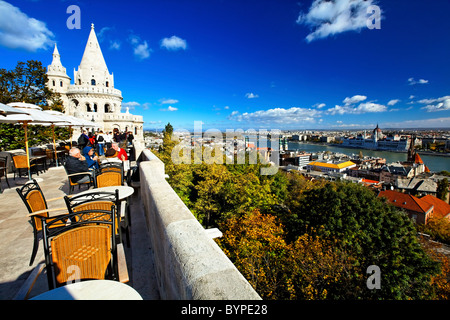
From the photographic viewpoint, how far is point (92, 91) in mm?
27141

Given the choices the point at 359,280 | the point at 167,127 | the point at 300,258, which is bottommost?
the point at 359,280

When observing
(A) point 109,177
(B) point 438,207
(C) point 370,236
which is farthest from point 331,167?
(A) point 109,177

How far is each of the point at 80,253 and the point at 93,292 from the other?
0.55 meters

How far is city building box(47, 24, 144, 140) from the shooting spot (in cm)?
2703

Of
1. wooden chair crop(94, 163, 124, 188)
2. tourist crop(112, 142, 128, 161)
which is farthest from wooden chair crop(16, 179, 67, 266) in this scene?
tourist crop(112, 142, 128, 161)

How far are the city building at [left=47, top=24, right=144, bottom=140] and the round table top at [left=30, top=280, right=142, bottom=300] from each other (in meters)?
28.9

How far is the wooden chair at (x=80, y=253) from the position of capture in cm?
147

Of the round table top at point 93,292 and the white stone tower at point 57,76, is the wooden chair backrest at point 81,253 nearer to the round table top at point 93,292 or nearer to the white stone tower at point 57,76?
the round table top at point 93,292

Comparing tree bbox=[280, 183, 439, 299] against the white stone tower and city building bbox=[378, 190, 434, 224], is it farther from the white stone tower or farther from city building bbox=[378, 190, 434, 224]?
the white stone tower

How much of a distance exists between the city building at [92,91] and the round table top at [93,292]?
28895 millimetres
